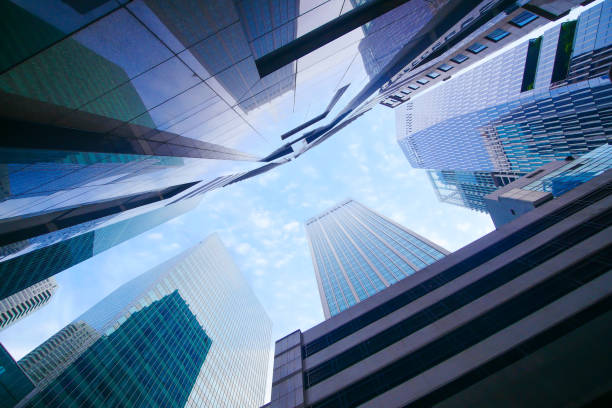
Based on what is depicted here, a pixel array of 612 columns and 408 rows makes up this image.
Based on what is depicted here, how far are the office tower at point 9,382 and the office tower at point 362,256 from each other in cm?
6559

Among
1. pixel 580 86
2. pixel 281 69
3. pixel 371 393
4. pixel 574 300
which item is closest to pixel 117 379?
pixel 371 393

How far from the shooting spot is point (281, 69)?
7.22 m

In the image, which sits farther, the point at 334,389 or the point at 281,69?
the point at 334,389

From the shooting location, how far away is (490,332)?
1391 centimetres

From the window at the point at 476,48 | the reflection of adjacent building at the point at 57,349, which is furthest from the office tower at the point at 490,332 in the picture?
the reflection of adjacent building at the point at 57,349

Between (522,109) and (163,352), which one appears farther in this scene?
(522,109)

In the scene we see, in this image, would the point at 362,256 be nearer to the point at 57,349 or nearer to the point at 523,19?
the point at 523,19

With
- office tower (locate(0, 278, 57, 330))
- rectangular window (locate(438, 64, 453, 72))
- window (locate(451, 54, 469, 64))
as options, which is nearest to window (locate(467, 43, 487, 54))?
window (locate(451, 54, 469, 64))

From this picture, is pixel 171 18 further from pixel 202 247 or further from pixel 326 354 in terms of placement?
pixel 202 247

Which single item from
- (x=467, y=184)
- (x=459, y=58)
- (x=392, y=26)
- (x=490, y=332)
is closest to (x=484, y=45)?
(x=459, y=58)

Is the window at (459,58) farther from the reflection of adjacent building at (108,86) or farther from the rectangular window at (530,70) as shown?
the rectangular window at (530,70)

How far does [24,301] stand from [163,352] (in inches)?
3125

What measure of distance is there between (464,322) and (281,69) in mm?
17662

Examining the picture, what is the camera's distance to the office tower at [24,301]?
78.0m
